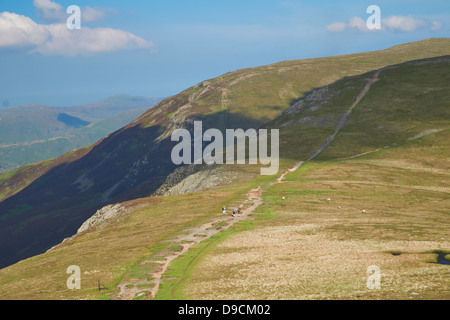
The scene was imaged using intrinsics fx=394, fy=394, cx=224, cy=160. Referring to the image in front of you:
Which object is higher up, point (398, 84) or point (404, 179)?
point (398, 84)

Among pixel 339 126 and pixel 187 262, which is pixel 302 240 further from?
pixel 339 126

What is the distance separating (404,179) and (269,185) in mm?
33076
